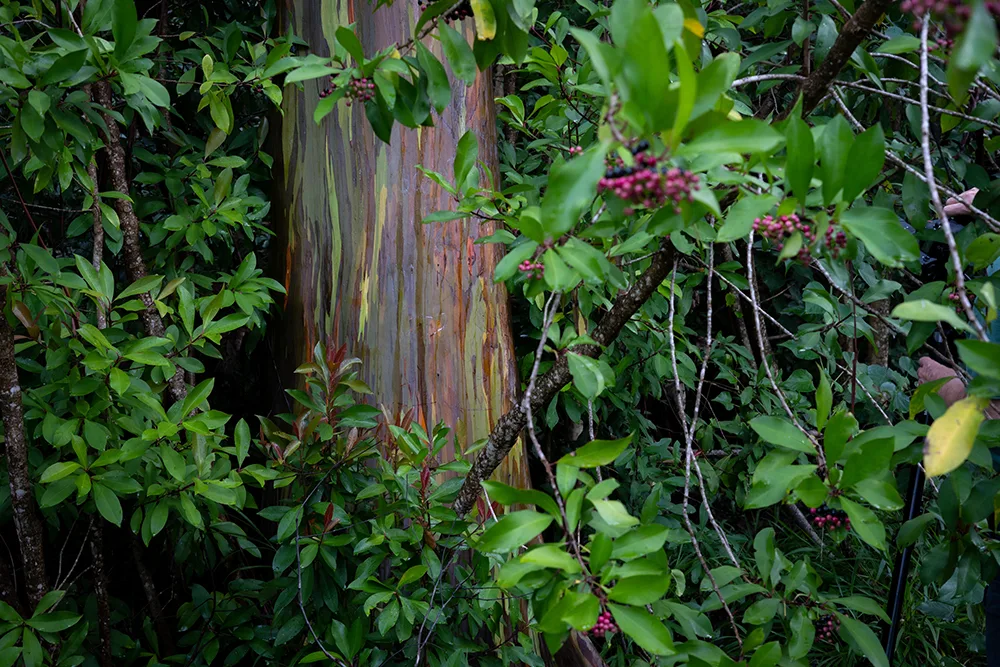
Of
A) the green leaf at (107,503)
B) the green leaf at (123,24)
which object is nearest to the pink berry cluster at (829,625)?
the green leaf at (107,503)

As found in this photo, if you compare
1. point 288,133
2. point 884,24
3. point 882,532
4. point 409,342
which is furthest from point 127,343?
point 884,24

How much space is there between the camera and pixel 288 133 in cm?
223

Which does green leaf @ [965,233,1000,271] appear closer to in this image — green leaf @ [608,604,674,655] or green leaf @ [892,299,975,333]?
green leaf @ [892,299,975,333]

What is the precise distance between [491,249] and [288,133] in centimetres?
69

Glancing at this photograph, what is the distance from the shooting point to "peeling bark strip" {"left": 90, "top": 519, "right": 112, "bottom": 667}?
1.82 meters

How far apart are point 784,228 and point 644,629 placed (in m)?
0.45

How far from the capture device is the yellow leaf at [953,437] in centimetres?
70

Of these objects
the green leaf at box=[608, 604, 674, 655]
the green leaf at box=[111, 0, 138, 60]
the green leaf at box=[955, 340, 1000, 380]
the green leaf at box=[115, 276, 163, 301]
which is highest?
the green leaf at box=[111, 0, 138, 60]

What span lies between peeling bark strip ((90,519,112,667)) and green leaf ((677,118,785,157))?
1715mm

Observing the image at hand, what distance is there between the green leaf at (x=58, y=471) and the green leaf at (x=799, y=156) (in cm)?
134

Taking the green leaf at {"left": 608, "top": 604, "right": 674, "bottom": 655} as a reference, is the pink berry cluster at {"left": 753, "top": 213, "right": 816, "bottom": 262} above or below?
above

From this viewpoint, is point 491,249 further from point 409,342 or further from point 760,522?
point 760,522

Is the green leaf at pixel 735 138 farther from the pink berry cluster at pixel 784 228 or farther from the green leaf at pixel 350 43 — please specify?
the green leaf at pixel 350 43

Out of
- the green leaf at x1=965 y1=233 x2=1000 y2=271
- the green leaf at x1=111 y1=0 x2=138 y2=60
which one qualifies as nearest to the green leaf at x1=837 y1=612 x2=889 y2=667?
the green leaf at x1=965 y1=233 x2=1000 y2=271
